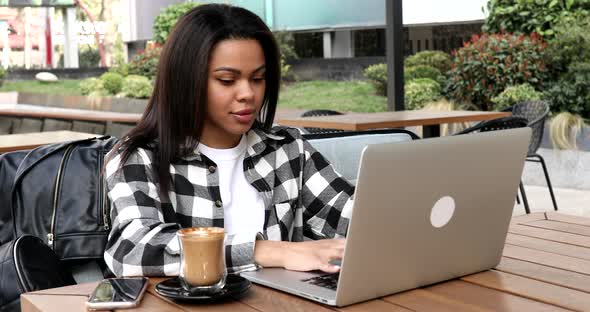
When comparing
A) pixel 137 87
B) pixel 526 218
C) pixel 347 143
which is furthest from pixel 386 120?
pixel 137 87

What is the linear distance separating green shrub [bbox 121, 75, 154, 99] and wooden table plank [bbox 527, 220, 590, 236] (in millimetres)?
9503

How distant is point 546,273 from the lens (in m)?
1.74

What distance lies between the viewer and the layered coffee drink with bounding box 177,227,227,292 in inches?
58.1

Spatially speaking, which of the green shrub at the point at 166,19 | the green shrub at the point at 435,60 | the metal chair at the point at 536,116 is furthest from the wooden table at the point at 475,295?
the green shrub at the point at 166,19

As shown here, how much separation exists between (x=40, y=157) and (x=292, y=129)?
62 cm

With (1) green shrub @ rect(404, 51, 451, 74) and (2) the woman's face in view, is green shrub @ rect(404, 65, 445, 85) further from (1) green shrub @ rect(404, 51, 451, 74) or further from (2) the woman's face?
(2) the woman's face

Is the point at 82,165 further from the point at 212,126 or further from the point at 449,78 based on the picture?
the point at 449,78

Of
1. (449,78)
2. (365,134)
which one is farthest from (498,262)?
(449,78)

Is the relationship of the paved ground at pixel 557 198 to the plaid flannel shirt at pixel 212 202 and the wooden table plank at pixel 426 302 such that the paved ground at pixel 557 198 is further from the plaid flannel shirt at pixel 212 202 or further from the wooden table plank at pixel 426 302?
the wooden table plank at pixel 426 302

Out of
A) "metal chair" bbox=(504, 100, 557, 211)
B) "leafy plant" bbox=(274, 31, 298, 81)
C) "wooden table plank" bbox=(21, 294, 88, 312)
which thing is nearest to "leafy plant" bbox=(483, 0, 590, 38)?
"leafy plant" bbox=(274, 31, 298, 81)

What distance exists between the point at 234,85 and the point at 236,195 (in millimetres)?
270

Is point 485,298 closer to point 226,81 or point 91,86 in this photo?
point 226,81

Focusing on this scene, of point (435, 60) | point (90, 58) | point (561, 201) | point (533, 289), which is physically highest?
point (90, 58)

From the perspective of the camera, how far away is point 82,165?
221 cm
